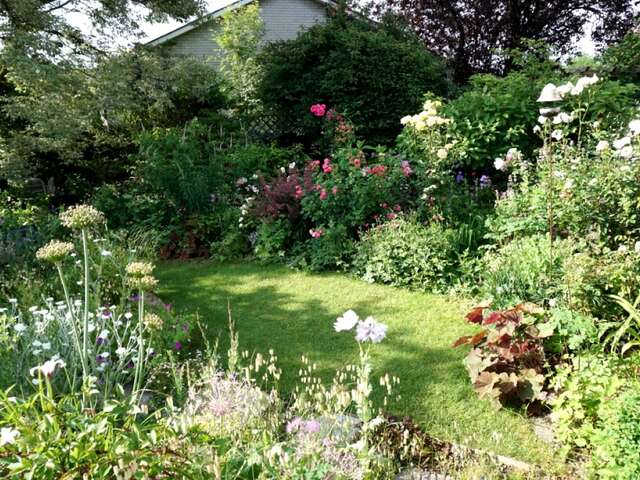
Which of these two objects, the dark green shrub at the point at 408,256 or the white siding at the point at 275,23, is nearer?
the dark green shrub at the point at 408,256

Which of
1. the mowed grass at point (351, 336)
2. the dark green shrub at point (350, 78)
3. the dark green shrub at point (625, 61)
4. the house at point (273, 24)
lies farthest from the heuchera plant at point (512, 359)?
the house at point (273, 24)

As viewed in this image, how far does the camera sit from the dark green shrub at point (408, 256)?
4641 millimetres

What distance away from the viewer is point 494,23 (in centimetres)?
1234

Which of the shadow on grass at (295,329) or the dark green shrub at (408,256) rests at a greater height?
the dark green shrub at (408,256)

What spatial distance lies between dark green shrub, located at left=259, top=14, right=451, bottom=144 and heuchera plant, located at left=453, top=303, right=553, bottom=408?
19.4 feet

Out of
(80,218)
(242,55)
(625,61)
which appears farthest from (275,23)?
(80,218)

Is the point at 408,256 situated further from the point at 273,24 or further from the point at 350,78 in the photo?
the point at 273,24

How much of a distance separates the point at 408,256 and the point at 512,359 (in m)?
2.01

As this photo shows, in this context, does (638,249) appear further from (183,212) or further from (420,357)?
(183,212)

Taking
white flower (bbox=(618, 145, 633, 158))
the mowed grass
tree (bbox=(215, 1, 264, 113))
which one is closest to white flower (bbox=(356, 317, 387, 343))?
the mowed grass

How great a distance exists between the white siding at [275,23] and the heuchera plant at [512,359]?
14437 mm

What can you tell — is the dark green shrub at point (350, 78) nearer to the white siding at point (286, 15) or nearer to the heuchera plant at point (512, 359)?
the heuchera plant at point (512, 359)

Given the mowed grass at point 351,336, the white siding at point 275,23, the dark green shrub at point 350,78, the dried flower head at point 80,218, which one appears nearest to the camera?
the dried flower head at point 80,218

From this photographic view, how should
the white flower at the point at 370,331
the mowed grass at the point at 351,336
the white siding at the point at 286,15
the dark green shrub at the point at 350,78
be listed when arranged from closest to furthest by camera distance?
the white flower at the point at 370,331 → the mowed grass at the point at 351,336 → the dark green shrub at the point at 350,78 → the white siding at the point at 286,15
